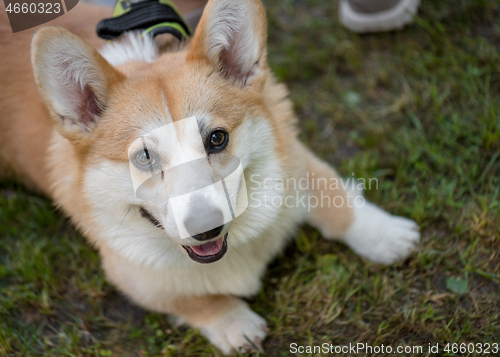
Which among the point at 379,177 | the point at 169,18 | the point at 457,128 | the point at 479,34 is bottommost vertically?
the point at 379,177

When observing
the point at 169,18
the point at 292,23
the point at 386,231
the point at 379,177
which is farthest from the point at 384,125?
the point at 169,18

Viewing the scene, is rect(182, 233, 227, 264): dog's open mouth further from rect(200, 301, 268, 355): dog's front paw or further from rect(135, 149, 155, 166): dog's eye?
rect(200, 301, 268, 355): dog's front paw

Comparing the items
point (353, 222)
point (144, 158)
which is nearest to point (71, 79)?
point (144, 158)

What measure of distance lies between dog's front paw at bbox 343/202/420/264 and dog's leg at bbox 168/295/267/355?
0.73 metres

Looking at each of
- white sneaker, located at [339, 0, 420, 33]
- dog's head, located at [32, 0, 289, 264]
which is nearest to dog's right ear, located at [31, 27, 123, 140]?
dog's head, located at [32, 0, 289, 264]

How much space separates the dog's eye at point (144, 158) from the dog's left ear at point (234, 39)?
522mm

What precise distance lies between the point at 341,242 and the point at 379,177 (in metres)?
0.55

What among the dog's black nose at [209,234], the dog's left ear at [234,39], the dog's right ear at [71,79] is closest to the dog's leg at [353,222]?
the dog's left ear at [234,39]

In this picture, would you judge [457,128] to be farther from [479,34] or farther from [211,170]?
[211,170]

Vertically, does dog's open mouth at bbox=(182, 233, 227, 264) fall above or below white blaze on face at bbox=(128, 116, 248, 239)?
below

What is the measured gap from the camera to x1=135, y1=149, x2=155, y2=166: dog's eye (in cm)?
193

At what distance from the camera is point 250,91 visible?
2.16 m

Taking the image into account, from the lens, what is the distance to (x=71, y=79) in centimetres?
200

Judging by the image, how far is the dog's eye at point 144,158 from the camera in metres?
1.93
